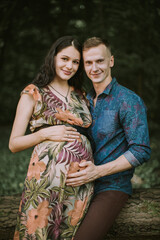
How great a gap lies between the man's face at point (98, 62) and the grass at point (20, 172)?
3.13 m

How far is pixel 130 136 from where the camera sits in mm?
2381

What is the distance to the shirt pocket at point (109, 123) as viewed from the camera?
8.27ft

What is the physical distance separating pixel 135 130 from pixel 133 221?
3.05ft

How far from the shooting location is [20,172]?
5.96 metres

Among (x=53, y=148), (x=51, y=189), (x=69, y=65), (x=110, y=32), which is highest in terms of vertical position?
(x=110, y=32)

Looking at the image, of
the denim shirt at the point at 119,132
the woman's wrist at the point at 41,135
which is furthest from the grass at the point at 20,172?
the woman's wrist at the point at 41,135

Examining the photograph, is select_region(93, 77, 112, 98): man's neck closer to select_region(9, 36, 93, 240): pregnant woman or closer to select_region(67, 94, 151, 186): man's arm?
select_region(9, 36, 93, 240): pregnant woman

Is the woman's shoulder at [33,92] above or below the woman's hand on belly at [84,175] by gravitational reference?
above

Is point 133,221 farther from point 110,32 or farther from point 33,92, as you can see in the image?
point 110,32

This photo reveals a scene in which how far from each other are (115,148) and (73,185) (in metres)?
0.55

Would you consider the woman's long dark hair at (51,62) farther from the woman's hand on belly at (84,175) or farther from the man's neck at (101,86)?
the woman's hand on belly at (84,175)

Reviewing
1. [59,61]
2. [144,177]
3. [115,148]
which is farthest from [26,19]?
[115,148]

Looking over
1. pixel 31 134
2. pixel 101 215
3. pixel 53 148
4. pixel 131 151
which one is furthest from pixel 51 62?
pixel 101 215

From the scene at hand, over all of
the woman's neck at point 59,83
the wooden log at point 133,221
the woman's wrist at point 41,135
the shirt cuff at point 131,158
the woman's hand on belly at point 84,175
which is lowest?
the wooden log at point 133,221
